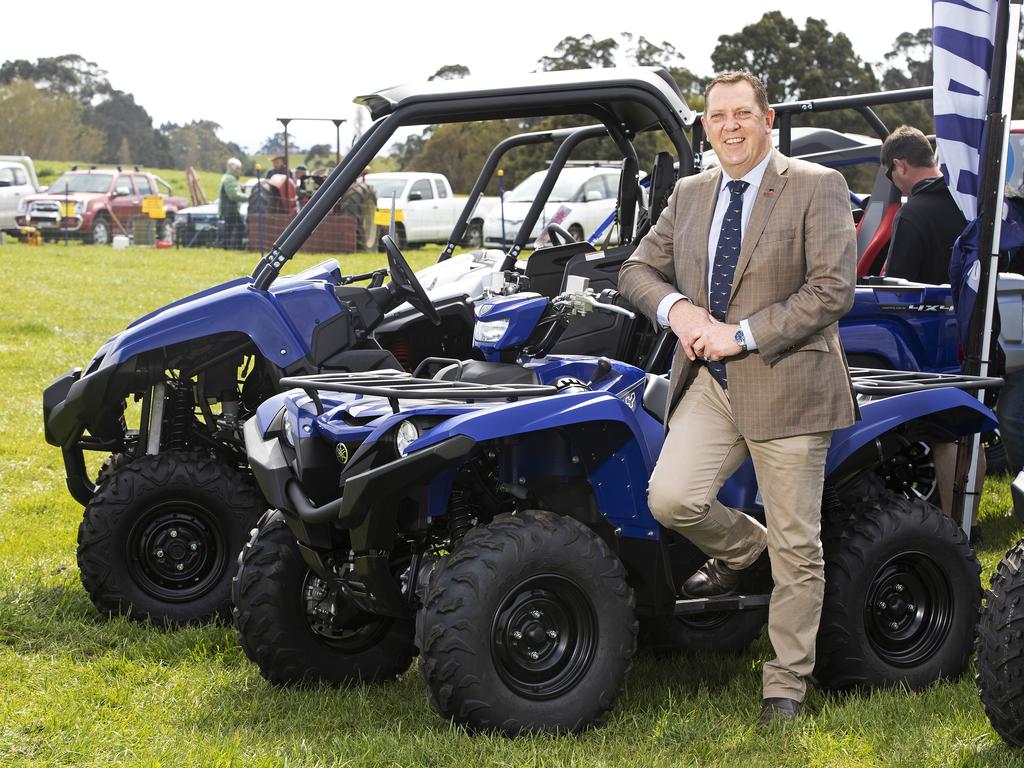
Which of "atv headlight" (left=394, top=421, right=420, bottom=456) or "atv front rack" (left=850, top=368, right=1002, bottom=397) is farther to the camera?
"atv front rack" (left=850, top=368, right=1002, bottom=397)

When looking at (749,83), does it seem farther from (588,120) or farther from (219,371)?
(588,120)

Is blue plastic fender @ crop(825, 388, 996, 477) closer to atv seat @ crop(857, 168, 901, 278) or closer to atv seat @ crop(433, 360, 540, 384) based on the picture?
atv seat @ crop(433, 360, 540, 384)

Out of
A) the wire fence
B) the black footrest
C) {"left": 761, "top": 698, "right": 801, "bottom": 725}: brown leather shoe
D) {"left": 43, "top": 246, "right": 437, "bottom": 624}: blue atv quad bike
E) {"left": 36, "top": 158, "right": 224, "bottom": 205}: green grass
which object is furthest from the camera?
{"left": 36, "top": 158, "right": 224, "bottom": 205}: green grass

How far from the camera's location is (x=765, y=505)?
4285 mm

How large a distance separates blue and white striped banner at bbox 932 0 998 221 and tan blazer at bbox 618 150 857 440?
265 cm

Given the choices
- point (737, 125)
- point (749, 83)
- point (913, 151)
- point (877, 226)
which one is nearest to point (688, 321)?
point (737, 125)

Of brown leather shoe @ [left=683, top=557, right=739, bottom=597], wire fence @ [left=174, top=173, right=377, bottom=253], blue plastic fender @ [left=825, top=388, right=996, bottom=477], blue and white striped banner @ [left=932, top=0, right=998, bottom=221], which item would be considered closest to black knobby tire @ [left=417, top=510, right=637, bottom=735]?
brown leather shoe @ [left=683, top=557, right=739, bottom=597]

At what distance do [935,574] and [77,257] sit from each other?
2164 centimetres

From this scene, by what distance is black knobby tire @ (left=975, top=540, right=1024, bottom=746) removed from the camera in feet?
12.3

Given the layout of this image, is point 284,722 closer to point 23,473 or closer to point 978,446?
point 978,446

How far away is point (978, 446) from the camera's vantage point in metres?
6.36

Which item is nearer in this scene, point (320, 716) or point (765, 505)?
point (765, 505)

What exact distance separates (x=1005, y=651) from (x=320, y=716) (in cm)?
209

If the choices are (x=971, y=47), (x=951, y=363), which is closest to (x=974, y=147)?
(x=971, y=47)
